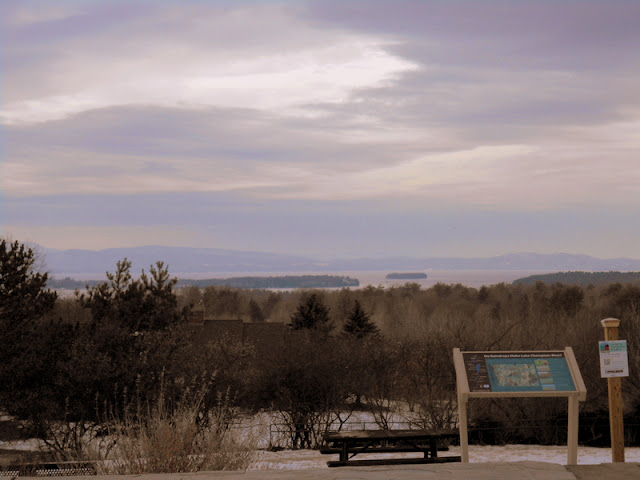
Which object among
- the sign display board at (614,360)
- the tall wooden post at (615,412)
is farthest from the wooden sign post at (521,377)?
the tall wooden post at (615,412)

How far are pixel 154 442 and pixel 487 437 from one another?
17.4 metres

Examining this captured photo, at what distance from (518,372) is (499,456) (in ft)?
33.6

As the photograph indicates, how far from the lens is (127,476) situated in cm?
774

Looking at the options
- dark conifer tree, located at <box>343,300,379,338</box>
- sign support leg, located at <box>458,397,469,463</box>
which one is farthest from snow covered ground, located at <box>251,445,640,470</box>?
dark conifer tree, located at <box>343,300,379,338</box>

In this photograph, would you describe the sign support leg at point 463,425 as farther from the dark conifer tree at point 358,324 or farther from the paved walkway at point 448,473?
the dark conifer tree at point 358,324

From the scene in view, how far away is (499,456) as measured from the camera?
18859 millimetres

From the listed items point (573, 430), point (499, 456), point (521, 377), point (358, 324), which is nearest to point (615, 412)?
point (573, 430)

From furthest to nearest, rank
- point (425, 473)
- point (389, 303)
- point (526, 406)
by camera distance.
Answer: point (389, 303), point (526, 406), point (425, 473)

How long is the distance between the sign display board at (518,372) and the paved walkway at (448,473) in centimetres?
164

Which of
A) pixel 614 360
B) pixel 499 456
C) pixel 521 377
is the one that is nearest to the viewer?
pixel 521 377

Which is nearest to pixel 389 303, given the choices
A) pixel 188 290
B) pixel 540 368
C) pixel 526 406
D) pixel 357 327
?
pixel 188 290

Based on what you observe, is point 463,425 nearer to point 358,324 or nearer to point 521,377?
point 521,377

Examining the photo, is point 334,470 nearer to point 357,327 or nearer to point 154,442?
point 154,442

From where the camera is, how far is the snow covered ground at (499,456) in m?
17.1
